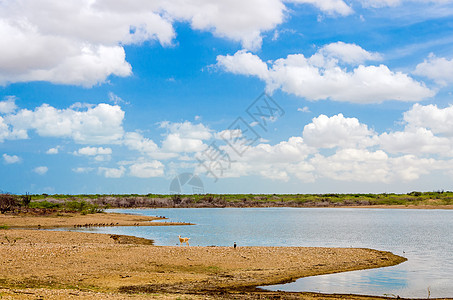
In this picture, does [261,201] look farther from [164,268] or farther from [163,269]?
[163,269]

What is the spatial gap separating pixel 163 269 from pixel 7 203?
235 ft

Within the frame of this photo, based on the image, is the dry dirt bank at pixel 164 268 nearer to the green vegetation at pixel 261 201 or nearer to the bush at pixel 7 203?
the bush at pixel 7 203

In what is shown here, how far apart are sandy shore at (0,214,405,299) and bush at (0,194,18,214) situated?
198 feet

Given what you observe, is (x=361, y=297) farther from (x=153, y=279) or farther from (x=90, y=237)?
(x=90, y=237)

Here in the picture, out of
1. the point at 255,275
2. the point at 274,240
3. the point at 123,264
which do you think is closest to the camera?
the point at 255,275

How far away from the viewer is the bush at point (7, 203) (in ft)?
279

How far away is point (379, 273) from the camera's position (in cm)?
3006

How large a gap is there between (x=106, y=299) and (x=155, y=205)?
160 meters

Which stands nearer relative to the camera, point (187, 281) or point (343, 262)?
point (187, 281)

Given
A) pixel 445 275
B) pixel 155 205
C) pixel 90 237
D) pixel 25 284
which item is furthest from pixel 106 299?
pixel 155 205

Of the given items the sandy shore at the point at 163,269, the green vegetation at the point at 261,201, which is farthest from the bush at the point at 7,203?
the green vegetation at the point at 261,201

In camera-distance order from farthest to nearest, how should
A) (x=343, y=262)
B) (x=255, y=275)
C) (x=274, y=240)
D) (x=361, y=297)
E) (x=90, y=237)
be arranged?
(x=274, y=240)
(x=90, y=237)
(x=343, y=262)
(x=255, y=275)
(x=361, y=297)

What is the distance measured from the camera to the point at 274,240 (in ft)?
168

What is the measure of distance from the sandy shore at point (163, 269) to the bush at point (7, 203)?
2380 inches
